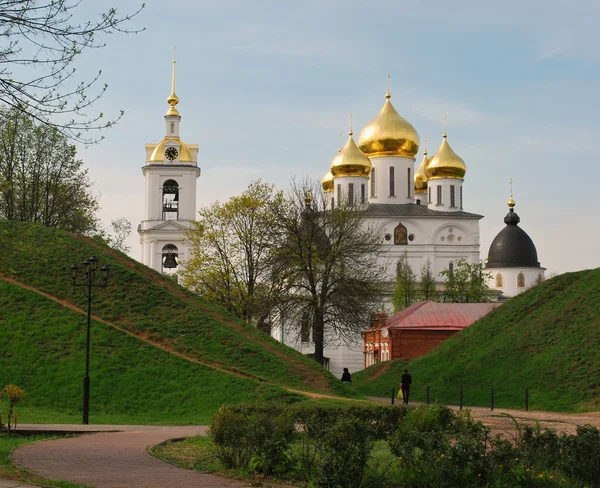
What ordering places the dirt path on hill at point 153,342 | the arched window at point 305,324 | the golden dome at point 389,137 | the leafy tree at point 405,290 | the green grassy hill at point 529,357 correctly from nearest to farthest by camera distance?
the dirt path on hill at point 153,342
the green grassy hill at point 529,357
the arched window at point 305,324
the leafy tree at point 405,290
the golden dome at point 389,137

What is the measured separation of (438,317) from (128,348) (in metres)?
21.2

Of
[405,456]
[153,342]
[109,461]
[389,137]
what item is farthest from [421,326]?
[405,456]

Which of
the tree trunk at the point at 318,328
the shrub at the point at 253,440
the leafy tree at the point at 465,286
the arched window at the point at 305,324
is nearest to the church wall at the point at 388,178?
the leafy tree at the point at 465,286

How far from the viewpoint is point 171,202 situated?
65500mm

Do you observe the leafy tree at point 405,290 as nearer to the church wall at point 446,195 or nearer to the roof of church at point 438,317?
the church wall at point 446,195

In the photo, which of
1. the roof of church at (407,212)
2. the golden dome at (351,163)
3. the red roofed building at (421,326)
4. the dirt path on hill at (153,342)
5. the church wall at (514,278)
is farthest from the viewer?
the church wall at (514,278)

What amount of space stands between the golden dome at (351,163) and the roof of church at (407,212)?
2440 mm

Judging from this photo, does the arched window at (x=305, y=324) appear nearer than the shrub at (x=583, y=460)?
No

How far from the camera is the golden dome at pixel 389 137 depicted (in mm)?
64062

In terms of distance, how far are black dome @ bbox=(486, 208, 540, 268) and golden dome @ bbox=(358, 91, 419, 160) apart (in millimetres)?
11439

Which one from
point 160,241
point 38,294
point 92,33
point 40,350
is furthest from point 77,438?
point 160,241

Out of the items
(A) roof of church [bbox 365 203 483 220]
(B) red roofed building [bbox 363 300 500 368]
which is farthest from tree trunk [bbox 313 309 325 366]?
(A) roof of church [bbox 365 203 483 220]

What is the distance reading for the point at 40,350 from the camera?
24.0 metres

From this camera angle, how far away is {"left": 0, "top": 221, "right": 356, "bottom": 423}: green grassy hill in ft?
71.0
